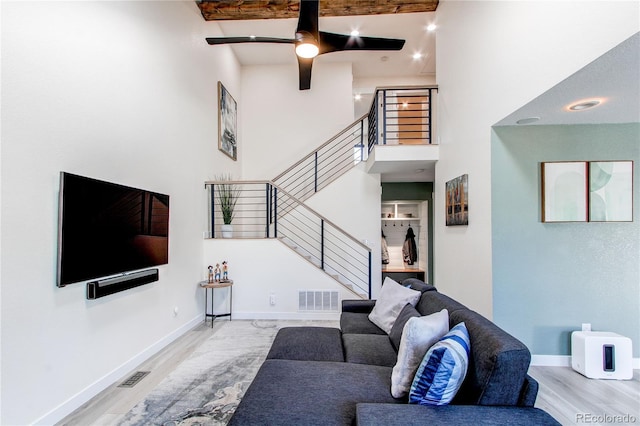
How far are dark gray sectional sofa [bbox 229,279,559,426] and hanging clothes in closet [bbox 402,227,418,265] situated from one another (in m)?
5.51

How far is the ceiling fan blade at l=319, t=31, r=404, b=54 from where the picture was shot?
3386mm

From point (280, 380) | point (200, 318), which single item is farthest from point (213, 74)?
point (280, 380)

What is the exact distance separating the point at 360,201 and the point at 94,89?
4.11 metres

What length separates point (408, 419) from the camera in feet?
4.30

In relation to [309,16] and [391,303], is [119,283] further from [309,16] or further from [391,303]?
[309,16]

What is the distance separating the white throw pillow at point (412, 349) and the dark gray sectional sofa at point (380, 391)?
8 cm

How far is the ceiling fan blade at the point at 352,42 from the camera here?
3386mm

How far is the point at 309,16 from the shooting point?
2855 mm

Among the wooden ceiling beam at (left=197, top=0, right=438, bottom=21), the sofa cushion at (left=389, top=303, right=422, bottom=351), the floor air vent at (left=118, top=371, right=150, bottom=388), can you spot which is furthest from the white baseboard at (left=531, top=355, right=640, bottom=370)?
the wooden ceiling beam at (left=197, top=0, right=438, bottom=21)

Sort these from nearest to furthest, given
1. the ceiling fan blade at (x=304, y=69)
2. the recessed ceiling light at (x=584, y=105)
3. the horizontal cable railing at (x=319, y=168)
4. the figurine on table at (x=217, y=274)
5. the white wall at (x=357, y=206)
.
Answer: the recessed ceiling light at (x=584, y=105) → the ceiling fan blade at (x=304, y=69) → the figurine on table at (x=217, y=274) → the white wall at (x=357, y=206) → the horizontal cable railing at (x=319, y=168)

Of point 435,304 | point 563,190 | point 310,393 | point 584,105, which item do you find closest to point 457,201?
point 563,190

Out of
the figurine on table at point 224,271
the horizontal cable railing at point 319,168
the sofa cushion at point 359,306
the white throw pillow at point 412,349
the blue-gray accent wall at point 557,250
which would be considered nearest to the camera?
the white throw pillow at point 412,349

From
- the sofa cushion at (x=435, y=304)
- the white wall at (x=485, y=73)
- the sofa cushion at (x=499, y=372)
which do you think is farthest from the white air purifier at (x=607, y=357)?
the sofa cushion at (x=499, y=372)

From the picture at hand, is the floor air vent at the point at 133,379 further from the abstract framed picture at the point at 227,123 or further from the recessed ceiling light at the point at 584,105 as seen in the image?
the recessed ceiling light at the point at 584,105
